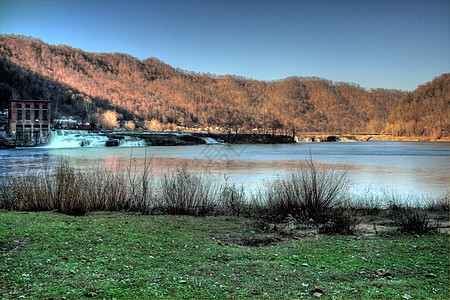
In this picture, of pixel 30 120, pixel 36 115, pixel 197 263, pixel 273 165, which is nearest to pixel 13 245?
pixel 197 263

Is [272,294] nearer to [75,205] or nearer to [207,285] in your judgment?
[207,285]

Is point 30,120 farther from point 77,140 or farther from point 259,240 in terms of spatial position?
point 259,240

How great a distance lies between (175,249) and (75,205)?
5.24 meters

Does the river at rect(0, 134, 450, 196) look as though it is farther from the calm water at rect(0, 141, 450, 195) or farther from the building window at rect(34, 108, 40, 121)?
the building window at rect(34, 108, 40, 121)

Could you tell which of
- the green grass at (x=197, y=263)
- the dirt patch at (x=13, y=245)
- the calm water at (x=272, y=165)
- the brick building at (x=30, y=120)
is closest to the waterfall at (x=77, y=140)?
the brick building at (x=30, y=120)

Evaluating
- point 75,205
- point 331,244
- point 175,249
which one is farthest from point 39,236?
point 331,244

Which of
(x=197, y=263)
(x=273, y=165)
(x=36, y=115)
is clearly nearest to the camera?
(x=197, y=263)

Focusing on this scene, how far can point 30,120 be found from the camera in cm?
7794

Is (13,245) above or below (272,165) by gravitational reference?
above

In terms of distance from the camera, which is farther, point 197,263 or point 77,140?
point 77,140

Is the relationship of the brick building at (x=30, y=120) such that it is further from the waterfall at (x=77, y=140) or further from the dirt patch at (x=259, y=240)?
the dirt patch at (x=259, y=240)

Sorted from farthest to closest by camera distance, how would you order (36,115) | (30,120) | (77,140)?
(36,115) → (30,120) → (77,140)

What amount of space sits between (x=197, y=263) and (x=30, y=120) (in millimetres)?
84856

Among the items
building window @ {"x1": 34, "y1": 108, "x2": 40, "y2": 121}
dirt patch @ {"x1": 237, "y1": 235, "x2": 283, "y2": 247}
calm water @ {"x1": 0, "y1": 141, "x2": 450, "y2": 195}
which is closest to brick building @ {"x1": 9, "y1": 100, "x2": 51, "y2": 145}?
building window @ {"x1": 34, "y1": 108, "x2": 40, "y2": 121}
